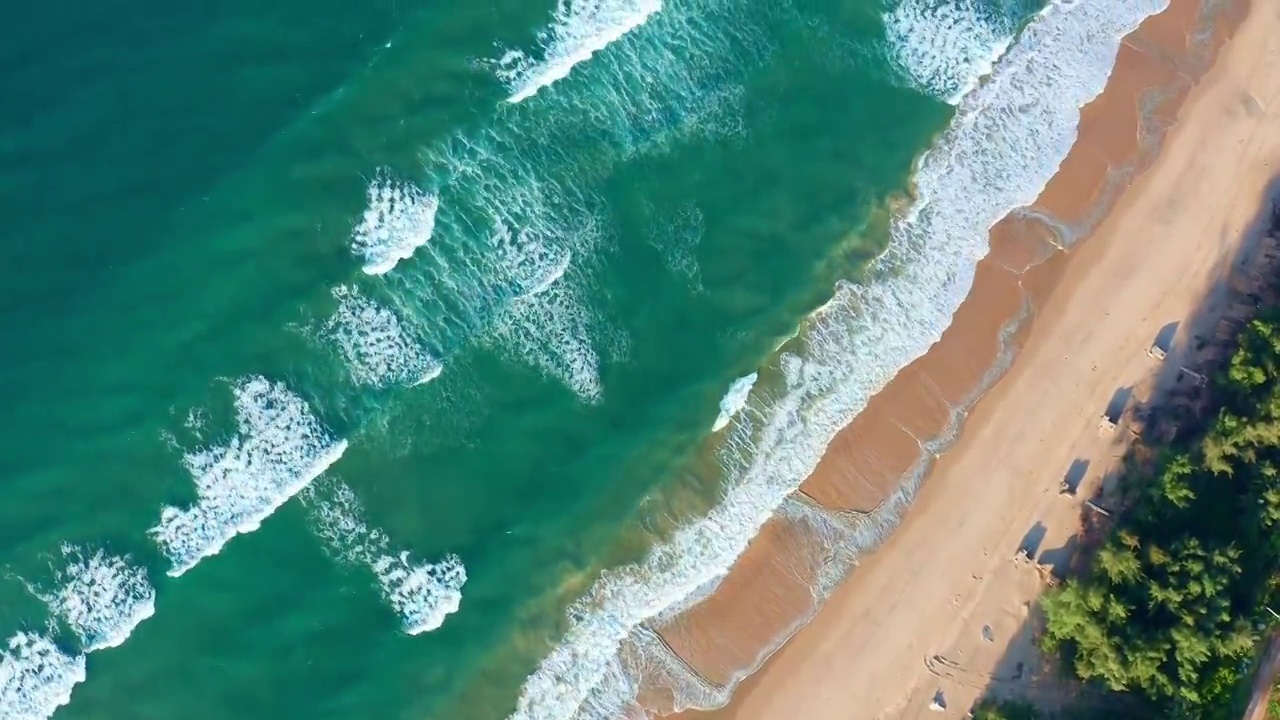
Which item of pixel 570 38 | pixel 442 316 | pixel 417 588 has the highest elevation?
pixel 570 38

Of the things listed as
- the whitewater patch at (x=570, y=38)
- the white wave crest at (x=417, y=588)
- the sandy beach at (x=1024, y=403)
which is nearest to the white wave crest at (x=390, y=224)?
the whitewater patch at (x=570, y=38)

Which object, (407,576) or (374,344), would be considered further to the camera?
(374,344)

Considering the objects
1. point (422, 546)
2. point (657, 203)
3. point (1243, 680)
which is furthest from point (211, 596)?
point (1243, 680)

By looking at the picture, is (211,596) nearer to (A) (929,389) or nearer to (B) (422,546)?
(B) (422,546)

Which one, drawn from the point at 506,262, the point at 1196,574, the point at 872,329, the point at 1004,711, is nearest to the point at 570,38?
the point at 506,262

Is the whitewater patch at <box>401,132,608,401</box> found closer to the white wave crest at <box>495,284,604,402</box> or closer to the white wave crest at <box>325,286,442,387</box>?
the white wave crest at <box>495,284,604,402</box>

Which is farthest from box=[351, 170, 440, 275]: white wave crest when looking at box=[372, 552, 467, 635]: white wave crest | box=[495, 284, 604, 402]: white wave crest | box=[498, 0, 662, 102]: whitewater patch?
box=[372, 552, 467, 635]: white wave crest

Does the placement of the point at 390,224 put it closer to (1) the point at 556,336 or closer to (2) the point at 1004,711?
(1) the point at 556,336

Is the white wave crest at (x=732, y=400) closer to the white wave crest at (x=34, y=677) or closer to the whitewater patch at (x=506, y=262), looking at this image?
the whitewater patch at (x=506, y=262)
